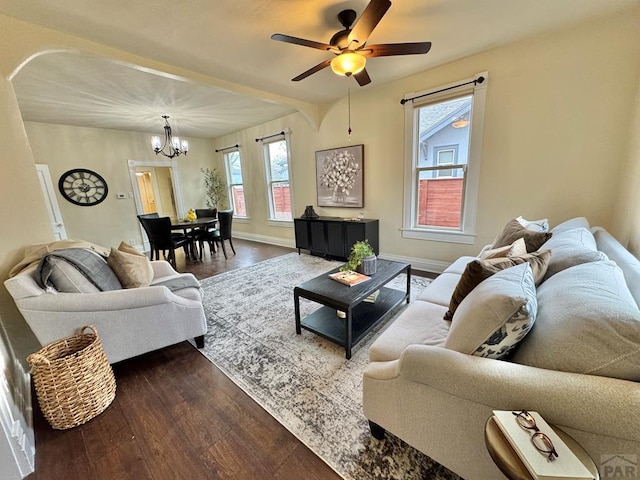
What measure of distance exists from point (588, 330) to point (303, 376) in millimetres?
1542

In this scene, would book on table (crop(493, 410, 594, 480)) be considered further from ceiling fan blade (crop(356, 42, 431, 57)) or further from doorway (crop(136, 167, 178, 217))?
doorway (crop(136, 167, 178, 217))

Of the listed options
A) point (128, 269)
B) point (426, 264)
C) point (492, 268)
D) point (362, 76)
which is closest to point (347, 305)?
point (492, 268)

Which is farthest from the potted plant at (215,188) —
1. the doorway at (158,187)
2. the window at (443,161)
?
the window at (443,161)

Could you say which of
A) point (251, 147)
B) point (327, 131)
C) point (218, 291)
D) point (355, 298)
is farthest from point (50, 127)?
point (355, 298)

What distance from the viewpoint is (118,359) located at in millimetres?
1771

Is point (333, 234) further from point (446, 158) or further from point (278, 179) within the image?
point (278, 179)

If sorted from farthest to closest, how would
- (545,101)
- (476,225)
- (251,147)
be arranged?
(251,147) < (476,225) < (545,101)

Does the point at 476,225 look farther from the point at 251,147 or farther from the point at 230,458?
the point at 251,147

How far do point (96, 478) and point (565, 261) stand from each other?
2585mm

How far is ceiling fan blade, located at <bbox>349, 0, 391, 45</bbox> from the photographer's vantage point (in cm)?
151

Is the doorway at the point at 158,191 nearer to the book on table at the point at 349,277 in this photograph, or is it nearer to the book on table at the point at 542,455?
the book on table at the point at 349,277

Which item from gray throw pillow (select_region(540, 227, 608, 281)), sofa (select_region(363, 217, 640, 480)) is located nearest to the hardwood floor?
sofa (select_region(363, 217, 640, 480))

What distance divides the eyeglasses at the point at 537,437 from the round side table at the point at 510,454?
6 cm

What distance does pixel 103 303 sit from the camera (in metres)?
1.66
